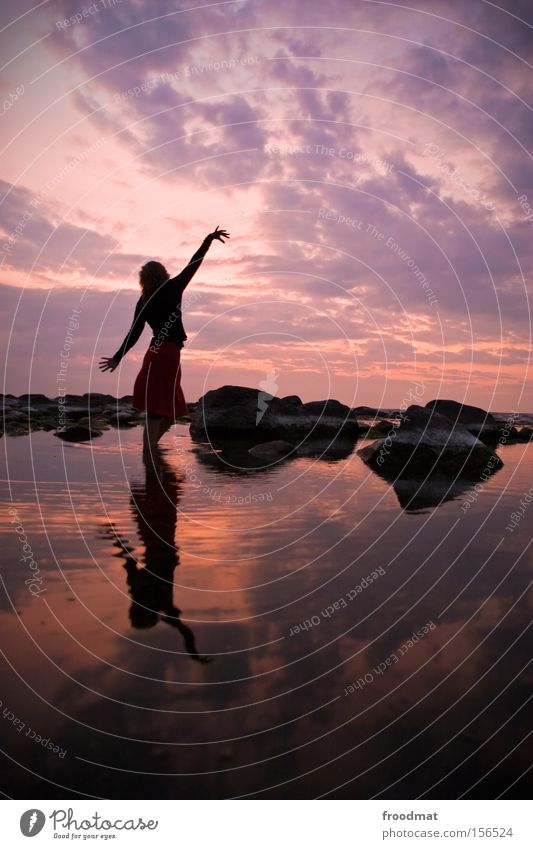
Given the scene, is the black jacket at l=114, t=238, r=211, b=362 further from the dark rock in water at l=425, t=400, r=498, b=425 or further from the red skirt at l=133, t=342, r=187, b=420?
the dark rock in water at l=425, t=400, r=498, b=425

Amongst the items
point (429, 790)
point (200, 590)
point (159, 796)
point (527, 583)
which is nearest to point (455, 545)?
point (527, 583)

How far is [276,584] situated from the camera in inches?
175

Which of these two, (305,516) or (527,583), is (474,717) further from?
(305,516)

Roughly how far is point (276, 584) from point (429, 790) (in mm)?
2228

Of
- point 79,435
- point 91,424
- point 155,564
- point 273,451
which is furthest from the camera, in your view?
point 91,424

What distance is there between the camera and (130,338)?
8.37 metres

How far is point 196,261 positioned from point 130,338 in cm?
146

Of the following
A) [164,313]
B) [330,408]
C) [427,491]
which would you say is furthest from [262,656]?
[330,408]

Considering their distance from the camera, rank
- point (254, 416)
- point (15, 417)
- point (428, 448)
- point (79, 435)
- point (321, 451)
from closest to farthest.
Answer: point (428, 448) → point (321, 451) → point (79, 435) → point (254, 416) → point (15, 417)

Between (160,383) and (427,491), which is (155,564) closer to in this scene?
(160,383)

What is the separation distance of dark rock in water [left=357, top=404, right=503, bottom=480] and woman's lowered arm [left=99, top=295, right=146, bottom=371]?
651 centimetres

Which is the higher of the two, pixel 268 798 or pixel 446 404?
pixel 446 404

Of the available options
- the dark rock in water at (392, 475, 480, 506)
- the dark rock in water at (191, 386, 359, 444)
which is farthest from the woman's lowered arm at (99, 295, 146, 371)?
the dark rock in water at (191, 386, 359, 444)

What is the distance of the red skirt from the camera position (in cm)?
837
